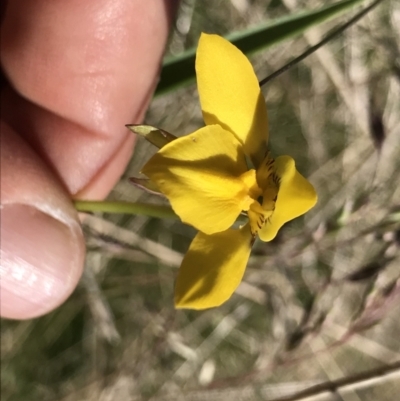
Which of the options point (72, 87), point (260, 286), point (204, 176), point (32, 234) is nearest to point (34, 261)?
point (32, 234)

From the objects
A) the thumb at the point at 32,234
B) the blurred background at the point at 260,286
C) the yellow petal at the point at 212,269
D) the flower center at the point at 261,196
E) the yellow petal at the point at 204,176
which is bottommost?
the blurred background at the point at 260,286

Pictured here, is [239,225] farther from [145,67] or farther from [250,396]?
[250,396]

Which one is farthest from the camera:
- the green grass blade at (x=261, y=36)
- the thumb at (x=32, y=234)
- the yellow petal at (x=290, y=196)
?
the thumb at (x=32, y=234)

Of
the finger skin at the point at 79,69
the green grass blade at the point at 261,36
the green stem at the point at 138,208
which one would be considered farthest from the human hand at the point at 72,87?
the green stem at the point at 138,208

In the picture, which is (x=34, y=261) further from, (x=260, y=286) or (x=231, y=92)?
(x=260, y=286)

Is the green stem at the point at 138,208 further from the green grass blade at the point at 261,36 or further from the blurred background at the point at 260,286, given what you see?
the blurred background at the point at 260,286

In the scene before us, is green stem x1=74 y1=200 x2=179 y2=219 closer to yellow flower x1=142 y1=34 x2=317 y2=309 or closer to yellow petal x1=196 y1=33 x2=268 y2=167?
yellow flower x1=142 y1=34 x2=317 y2=309
